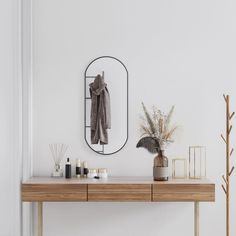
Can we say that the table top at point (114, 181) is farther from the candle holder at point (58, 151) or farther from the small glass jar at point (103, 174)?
the candle holder at point (58, 151)

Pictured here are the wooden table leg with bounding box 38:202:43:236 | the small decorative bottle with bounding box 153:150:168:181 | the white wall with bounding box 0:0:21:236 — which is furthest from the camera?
the wooden table leg with bounding box 38:202:43:236

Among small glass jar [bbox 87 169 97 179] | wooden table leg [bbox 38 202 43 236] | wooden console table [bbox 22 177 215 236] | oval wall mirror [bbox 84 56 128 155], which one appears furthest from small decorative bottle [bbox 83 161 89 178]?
wooden table leg [bbox 38 202 43 236]

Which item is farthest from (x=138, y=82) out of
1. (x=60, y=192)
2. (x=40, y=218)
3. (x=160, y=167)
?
(x=40, y=218)

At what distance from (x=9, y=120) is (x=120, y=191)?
94 centimetres

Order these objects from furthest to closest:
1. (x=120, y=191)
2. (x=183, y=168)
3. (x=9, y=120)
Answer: (x=183, y=168) < (x=120, y=191) < (x=9, y=120)

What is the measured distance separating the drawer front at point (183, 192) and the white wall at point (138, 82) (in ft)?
1.35

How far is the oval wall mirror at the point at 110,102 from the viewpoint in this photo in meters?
3.87

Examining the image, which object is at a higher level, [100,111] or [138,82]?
[138,82]

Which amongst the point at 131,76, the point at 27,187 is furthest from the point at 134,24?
the point at 27,187

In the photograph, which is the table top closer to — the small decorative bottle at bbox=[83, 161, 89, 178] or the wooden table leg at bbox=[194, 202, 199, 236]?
the small decorative bottle at bbox=[83, 161, 89, 178]

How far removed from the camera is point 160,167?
3.62m

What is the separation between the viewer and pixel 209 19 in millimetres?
3908

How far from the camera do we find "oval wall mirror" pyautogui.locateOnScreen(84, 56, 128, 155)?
152 inches

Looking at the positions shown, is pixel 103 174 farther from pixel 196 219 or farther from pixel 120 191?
pixel 196 219
